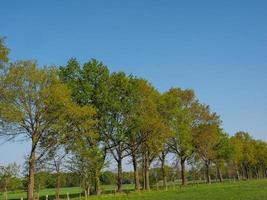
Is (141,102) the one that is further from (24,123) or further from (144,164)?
(24,123)

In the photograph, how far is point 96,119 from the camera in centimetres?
6366

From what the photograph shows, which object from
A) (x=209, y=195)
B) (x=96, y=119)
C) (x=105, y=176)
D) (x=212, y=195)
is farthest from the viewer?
(x=105, y=176)

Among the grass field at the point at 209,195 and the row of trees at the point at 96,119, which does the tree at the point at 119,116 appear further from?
the grass field at the point at 209,195

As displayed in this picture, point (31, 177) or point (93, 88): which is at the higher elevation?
point (93, 88)

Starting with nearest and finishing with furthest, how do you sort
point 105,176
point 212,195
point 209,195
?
point 212,195 → point 209,195 → point 105,176

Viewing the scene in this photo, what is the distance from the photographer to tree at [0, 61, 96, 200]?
50750mm

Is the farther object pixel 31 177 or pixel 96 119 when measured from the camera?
pixel 96 119

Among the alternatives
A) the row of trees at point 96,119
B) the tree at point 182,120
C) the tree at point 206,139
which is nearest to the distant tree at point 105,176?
the row of trees at point 96,119

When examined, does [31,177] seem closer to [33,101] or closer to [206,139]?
[33,101]

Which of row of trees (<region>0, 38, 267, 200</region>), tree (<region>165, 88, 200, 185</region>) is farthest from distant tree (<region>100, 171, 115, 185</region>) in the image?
A: tree (<region>165, 88, 200, 185</region>)

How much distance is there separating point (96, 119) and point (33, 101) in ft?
45.6

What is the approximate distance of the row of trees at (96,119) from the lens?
52000 millimetres

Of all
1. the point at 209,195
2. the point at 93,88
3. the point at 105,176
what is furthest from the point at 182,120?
the point at 209,195

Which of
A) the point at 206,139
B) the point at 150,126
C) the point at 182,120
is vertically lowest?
the point at 206,139
